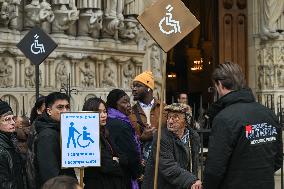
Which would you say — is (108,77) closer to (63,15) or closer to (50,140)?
(63,15)

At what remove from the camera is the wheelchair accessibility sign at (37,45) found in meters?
7.93

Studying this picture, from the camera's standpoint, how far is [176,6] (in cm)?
637

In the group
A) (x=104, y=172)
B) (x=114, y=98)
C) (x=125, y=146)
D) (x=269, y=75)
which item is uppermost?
(x=269, y=75)

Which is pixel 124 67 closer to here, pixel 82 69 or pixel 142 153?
pixel 82 69

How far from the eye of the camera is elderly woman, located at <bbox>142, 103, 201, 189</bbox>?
5566 mm

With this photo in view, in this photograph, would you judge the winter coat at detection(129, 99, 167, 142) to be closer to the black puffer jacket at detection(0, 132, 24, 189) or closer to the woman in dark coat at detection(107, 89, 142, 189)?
the woman in dark coat at detection(107, 89, 142, 189)

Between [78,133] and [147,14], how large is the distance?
145cm

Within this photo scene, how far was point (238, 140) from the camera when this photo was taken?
4652 mm

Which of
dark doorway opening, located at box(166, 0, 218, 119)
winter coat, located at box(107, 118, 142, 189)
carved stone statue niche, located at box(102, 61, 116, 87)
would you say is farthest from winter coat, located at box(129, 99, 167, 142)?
dark doorway opening, located at box(166, 0, 218, 119)

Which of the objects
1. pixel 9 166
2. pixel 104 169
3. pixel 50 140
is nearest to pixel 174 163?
pixel 104 169

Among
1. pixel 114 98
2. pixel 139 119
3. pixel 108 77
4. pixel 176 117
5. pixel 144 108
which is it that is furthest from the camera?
pixel 108 77

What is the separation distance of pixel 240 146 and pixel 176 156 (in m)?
1.13

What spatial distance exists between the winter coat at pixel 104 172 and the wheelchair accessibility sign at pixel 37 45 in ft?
7.01

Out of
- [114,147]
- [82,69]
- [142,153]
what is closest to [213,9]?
[82,69]
